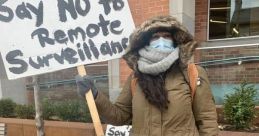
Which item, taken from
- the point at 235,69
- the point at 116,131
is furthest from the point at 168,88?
the point at 235,69

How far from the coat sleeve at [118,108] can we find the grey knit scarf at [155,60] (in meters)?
0.27

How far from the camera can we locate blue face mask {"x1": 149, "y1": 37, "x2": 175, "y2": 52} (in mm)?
2493

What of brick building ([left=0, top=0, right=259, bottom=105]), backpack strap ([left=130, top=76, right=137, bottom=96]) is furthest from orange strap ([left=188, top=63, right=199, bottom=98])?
brick building ([left=0, top=0, right=259, bottom=105])

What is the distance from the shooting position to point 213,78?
21.3 ft

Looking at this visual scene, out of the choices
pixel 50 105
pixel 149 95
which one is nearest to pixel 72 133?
pixel 50 105

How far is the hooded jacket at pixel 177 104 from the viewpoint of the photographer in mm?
2469

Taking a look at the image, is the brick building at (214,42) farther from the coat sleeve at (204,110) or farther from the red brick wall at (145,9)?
the coat sleeve at (204,110)

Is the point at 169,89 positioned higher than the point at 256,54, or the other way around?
the point at 169,89

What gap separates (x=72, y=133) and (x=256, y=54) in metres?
3.23

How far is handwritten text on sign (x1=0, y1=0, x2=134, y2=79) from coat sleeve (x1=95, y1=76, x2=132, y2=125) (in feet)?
1.40

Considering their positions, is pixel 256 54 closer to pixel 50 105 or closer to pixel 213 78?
pixel 213 78

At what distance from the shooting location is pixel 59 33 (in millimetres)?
3035

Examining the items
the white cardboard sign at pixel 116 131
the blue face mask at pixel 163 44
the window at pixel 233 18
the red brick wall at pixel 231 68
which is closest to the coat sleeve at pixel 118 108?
the blue face mask at pixel 163 44

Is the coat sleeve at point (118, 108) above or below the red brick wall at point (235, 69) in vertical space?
above
